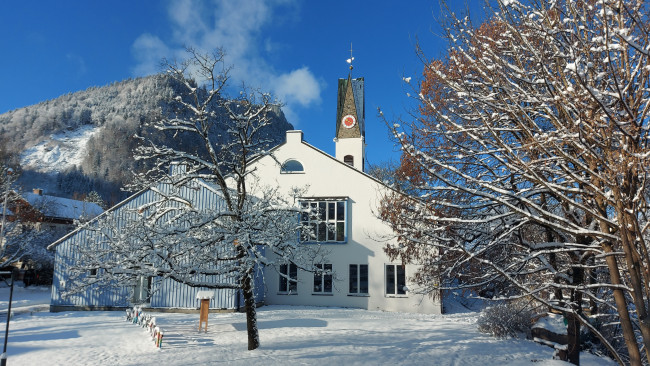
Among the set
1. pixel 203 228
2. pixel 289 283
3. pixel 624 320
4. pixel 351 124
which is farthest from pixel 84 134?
pixel 624 320

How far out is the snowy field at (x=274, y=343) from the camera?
10.1 meters

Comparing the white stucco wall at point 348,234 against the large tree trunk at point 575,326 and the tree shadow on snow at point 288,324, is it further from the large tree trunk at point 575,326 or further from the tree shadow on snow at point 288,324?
the large tree trunk at point 575,326

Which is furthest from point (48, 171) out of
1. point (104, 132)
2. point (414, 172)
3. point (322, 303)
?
point (414, 172)

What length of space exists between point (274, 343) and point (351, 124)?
19.5m

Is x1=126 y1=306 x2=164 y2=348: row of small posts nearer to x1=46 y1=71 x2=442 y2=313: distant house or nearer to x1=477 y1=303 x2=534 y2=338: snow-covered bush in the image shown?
x1=46 y1=71 x2=442 y2=313: distant house

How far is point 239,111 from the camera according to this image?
11.7 meters

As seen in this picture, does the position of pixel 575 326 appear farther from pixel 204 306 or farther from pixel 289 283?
pixel 289 283

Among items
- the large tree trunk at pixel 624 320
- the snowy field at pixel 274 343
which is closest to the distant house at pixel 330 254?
the snowy field at pixel 274 343

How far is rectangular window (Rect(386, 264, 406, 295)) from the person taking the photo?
19.5m

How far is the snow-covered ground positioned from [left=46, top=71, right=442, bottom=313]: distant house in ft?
401

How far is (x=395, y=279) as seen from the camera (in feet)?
63.8

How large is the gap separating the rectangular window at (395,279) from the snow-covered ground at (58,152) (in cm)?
12780

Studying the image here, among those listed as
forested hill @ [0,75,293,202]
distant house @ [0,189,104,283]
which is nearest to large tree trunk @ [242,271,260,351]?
distant house @ [0,189,104,283]

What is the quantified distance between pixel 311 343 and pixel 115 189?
353 feet
